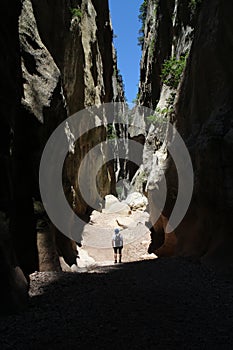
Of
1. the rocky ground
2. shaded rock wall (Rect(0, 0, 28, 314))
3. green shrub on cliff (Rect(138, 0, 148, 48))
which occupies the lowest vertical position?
the rocky ground

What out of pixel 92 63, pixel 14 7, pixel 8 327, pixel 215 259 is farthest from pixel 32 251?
pixel 92 63

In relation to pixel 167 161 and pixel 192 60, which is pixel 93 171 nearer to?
pixel 167 161

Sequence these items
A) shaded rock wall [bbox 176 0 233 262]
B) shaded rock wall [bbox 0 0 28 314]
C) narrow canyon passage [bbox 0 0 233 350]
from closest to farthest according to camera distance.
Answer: narrow canyon passage [bbox 0 0 233 350]
shaded rock wall [bbox 0 0 28 314]
shaded rock wall [bbox 176 0 233 262]

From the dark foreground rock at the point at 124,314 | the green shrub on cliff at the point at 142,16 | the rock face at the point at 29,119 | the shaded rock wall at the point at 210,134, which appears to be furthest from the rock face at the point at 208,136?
→ the green shrub on cliff at the point at 142,16

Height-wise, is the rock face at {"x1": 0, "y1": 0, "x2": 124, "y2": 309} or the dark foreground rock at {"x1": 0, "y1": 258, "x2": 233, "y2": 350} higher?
the rock face at {"x1": 0, "y1": 0, "x2": 124, "y2": 309}

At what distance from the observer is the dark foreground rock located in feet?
8.95

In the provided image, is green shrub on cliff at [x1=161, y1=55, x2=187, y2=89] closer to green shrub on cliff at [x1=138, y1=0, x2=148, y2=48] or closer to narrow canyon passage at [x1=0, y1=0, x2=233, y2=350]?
narrow canyon passage at [x1=0, y1=0, x2=233, y2=350]

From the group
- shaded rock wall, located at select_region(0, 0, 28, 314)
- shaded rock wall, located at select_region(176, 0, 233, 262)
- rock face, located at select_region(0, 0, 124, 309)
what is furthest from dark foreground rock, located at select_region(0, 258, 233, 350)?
shaded rock wall, located at select_region(176, 0, 233, 262)

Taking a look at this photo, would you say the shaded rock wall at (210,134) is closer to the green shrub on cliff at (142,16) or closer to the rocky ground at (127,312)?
the rocky ground at (127,312)

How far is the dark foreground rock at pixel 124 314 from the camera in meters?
2.73

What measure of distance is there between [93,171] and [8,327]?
1927 centimetres

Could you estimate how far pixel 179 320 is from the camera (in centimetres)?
325

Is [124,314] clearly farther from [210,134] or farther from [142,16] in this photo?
[142,16]

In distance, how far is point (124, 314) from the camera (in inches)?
133
